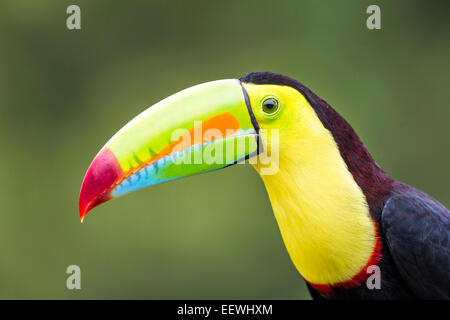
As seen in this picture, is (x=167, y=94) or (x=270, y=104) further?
(x=167, y=94)

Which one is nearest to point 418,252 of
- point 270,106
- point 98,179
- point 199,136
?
point 270,106

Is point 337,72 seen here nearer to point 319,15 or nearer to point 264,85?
point 319,15

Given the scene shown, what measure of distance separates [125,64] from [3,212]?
138 cm

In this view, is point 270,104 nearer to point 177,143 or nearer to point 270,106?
point 270,106

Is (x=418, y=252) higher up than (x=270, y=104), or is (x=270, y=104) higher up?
(x=270, y=104)

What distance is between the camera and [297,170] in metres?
1.86

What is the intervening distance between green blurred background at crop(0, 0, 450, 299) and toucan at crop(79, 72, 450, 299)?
2.42m

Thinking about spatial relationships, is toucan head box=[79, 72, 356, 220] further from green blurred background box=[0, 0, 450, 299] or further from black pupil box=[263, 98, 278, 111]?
green blurred background box=[0, 0, 450, 299]

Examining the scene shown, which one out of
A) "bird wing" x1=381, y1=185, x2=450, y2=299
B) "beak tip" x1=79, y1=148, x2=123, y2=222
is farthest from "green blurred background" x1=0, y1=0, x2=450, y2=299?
"beak tip" x1=79, y1=148, x2=123, y2=222

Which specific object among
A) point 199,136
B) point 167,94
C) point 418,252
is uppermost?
point 167,94

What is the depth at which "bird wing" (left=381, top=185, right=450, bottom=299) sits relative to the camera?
1910 millimetres

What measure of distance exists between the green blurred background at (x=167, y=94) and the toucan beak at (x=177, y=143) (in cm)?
250

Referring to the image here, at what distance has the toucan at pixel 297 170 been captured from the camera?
6.06 ft

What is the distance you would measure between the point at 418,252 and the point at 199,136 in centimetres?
71
